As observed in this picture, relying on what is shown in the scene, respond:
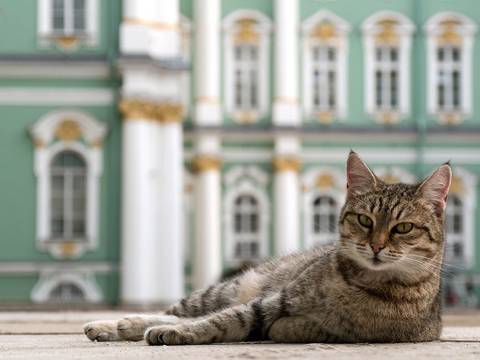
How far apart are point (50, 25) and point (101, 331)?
81.2ft

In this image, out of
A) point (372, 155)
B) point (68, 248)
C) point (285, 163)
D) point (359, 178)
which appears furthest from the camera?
point (372, 155)

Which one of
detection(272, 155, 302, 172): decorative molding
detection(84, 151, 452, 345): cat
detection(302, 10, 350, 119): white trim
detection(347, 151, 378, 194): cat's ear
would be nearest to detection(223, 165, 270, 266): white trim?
detection(272, 155, 302, 172): decorative molding

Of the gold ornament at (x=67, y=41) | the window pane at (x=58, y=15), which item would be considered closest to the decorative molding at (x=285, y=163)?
the window pane at (x=58, y=15)

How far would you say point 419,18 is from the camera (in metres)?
42.4

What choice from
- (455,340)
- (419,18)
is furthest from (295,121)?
(455,340)

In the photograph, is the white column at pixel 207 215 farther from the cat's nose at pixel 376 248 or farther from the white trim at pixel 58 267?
the cat's nose at pixel 376 248

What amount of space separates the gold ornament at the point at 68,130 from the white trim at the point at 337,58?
11726 millimetres

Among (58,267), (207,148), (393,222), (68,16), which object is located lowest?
(58,267)

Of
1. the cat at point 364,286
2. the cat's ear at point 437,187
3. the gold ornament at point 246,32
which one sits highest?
the gold ornament at point 246,32

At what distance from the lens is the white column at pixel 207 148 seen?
40312 mm

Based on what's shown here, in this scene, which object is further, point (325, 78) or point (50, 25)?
point (325, 78)

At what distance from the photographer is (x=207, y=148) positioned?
133 ft

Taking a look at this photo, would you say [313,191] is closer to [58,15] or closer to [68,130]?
[68,130]

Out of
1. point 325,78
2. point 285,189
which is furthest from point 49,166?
point 325,78
